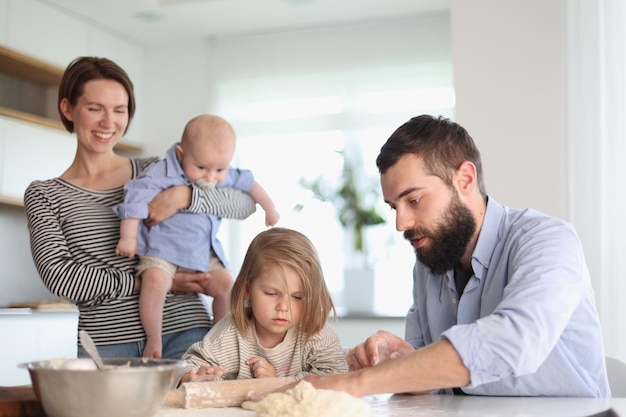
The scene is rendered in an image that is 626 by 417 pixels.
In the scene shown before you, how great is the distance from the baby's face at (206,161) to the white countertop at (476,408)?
1.02 meters

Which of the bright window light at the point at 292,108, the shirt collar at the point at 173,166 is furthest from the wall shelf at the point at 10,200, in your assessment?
the shirt collar at the point at 173,166

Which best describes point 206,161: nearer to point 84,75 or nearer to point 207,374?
point 84,75

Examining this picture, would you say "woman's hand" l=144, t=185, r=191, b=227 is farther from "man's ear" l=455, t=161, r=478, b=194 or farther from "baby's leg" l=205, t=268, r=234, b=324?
"man's ear" l=455, t=161, r=478, b=194

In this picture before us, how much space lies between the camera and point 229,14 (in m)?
5.20

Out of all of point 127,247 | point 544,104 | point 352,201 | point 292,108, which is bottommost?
point 127,247

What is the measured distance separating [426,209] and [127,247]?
874 millimetres

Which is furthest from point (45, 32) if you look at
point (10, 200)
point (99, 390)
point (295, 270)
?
point (99, 390)

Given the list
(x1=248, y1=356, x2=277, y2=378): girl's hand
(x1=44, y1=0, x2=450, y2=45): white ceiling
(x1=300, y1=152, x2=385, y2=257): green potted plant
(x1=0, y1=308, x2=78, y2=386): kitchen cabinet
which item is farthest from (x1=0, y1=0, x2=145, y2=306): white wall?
(x1=248, y1=356, x2=277, y2=378): girl's hand

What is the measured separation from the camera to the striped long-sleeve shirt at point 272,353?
1.78 m

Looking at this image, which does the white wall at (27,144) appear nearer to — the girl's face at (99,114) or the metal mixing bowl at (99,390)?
the girl's face at (99,114)

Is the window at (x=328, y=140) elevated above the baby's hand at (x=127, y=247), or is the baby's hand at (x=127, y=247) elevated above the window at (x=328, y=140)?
the window at (x=328, y=140)

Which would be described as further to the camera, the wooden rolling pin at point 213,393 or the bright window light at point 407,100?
the bright window light at point 407,100

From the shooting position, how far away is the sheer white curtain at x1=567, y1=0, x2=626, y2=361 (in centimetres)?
303

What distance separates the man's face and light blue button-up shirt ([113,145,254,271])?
0.74 metres
